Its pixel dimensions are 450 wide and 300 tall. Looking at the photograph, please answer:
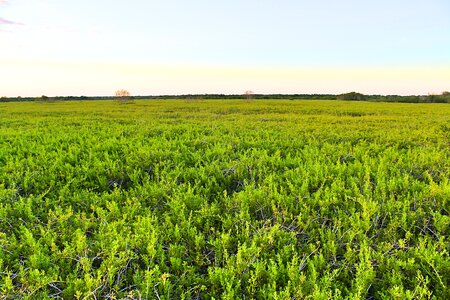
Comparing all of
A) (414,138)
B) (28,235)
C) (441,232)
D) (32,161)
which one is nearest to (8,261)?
(28,235)

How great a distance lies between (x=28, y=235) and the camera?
3650 millimetres

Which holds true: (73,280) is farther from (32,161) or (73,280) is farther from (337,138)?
(337,138)

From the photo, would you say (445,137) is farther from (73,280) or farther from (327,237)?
(73,280)

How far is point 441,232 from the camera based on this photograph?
12.6 ft

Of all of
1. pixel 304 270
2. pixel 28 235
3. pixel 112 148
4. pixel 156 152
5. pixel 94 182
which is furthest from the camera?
pixel 112 148

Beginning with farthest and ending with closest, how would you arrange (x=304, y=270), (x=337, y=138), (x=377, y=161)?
(x=337, y=138) < (x=377, y=161) < (x=304, y=270)

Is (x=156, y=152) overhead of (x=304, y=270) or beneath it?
overhead

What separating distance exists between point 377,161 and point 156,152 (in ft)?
14.4

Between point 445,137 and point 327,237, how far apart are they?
8.55m

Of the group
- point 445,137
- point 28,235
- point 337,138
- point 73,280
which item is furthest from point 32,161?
point 445,137

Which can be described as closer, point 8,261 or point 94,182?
point 8,261

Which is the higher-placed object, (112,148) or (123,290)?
(112,148)

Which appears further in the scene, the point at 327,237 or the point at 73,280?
the point at 327,237

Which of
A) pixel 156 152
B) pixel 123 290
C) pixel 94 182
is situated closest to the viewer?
pixel 123 290
